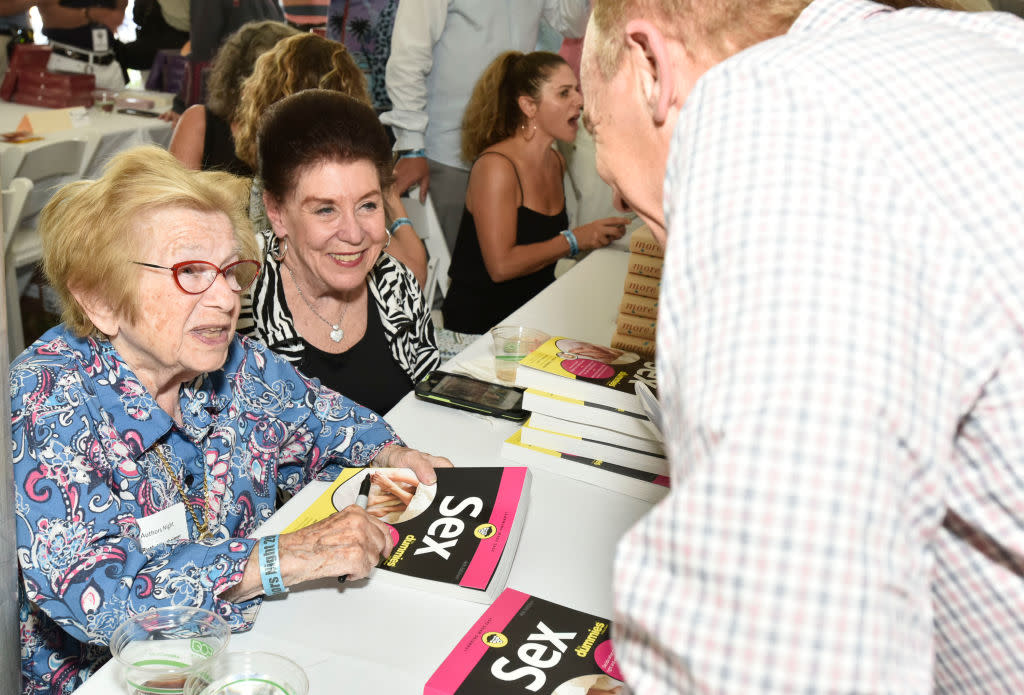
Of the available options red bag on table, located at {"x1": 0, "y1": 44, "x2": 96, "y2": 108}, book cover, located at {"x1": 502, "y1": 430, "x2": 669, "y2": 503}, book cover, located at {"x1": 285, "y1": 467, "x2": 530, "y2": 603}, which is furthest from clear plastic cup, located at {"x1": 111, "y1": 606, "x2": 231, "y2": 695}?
red bag on table, located at {"x1": 0, "y1": 44, "x2": 96, "y2": 108}

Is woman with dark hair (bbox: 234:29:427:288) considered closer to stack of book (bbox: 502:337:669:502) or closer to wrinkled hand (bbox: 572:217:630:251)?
wrinkled hand (bbox: 572:217:630:251)

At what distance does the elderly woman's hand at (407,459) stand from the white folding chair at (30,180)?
233cm

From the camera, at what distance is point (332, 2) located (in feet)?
15.0

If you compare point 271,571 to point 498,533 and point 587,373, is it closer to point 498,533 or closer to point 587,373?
point 498,533

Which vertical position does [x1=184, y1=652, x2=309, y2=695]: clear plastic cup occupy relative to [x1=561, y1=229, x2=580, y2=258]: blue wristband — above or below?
above

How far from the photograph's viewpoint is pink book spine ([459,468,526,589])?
128 cm

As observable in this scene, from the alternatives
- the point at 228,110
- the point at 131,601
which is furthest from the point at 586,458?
the point at 228,110

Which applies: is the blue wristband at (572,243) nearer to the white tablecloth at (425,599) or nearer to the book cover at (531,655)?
the white tablecloth at (425,599)

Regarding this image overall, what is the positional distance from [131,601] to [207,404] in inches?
18.6

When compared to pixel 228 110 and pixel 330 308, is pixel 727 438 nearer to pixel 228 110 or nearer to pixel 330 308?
pixel 330 308

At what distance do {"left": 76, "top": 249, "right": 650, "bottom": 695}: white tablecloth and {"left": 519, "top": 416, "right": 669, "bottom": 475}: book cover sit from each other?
0.06m

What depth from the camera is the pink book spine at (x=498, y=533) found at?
1.28 meters

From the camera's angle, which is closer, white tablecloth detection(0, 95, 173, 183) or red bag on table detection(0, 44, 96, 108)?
white tablecloth detection(0, 95, 173, 183)

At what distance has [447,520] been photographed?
1.43 m
